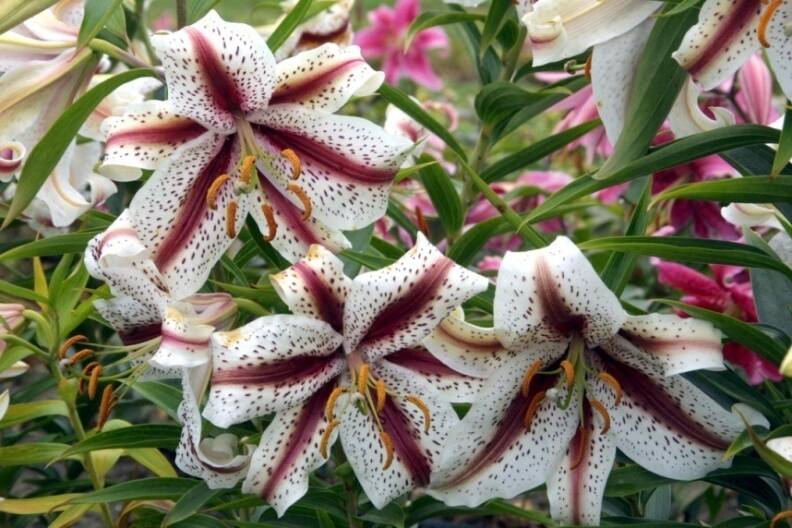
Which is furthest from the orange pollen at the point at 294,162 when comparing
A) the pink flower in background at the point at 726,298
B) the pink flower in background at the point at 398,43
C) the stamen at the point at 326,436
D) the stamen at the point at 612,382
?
the pink flower in background at the point at 398,43

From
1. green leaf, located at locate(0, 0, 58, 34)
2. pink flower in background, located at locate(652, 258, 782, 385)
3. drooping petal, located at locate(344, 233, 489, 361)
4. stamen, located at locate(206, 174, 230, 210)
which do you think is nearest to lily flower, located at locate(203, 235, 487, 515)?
drooping petal, located at locate(344, 233, 489, 361)

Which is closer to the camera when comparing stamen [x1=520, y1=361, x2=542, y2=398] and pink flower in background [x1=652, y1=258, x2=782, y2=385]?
stamen [x1=520, y1=361, x2=542, y2=398]

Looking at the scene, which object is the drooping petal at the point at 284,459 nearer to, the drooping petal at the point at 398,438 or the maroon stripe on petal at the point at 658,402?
the drooping petal at the point at 398,438

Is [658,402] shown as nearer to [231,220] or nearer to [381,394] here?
[381,394]

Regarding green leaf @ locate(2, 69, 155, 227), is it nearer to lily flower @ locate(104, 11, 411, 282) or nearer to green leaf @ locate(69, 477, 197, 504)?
lily flower @ locate(104, 11, 411, 282)

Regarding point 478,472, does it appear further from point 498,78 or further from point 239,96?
point 498,78
